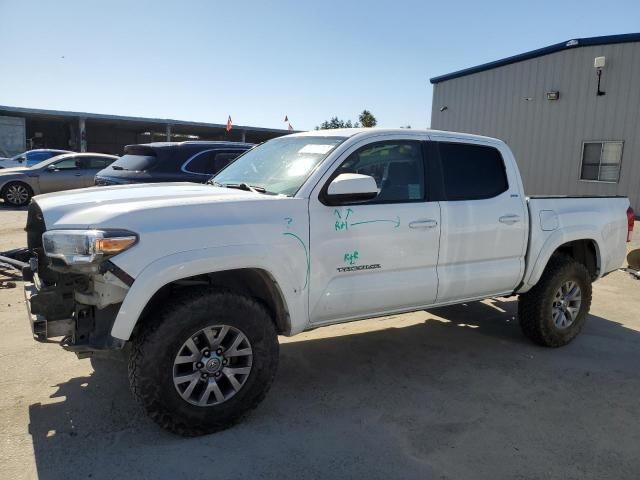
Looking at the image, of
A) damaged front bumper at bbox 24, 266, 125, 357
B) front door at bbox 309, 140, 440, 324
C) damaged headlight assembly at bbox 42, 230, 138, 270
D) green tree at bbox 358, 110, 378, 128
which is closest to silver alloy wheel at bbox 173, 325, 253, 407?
damaged front bumper at bbox 24, 266, 125, 357

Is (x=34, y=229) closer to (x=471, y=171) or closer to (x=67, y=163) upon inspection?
(x=471, y=171)

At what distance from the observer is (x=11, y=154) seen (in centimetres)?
2864

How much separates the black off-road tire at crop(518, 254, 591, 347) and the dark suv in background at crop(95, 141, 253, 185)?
4624 mm

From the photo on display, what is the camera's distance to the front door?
3.55m

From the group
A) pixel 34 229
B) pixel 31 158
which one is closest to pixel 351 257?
pixel 34 229

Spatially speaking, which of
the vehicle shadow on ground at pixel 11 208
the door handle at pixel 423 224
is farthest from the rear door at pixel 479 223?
the vehicle shadow on ground at pixel 11 208

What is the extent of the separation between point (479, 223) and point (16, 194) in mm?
13007

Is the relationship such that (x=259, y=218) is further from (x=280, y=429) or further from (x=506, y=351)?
(x=506, y=351)

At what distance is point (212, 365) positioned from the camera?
322cm

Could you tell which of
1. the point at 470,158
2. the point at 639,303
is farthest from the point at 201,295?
the point at 639,303

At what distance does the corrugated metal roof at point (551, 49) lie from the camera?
13.9 meters

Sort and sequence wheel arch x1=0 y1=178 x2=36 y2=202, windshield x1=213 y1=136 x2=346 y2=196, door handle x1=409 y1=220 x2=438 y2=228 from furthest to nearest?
wheel arch x1=0 y1=178 x2=36 y2=202, door handle x1=409 y1=220 x2=438 y2=228, windshield x1=213 y1=136 x2=346 y2=196

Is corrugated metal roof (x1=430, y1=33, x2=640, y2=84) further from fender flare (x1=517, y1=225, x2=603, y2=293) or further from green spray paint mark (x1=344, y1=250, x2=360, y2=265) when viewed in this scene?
green spray paint mark (x1=344, y1=250, x2=360, y2=265)

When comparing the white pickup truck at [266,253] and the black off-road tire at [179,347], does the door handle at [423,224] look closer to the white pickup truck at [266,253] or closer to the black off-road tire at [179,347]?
the white pickup truck at [266,253]
